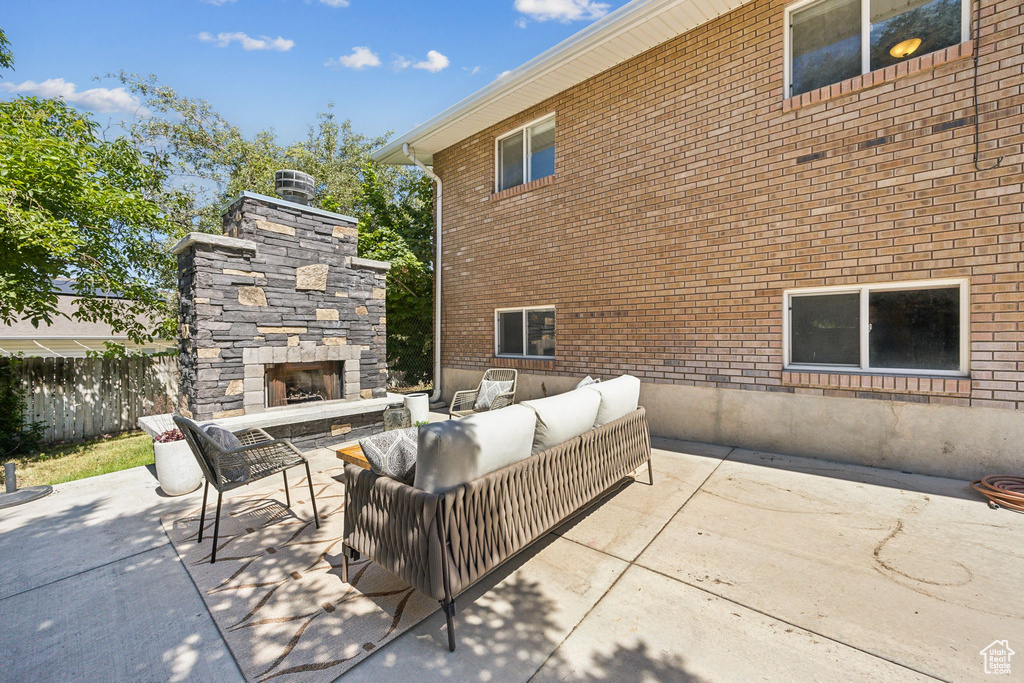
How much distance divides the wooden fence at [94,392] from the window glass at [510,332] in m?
5.90

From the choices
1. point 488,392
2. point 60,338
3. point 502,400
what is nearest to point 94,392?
point 488,392

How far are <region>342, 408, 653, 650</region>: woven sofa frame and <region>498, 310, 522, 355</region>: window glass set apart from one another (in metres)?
4.78

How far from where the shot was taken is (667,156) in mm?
5574

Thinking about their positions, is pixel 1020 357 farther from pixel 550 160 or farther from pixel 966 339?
pixel 550 160

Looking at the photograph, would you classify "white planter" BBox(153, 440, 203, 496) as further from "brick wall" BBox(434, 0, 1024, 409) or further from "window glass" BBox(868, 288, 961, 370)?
"window glass" BBox(868, 288, 961, 370)

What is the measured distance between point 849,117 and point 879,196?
960 mm

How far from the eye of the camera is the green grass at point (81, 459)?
14.9 feet

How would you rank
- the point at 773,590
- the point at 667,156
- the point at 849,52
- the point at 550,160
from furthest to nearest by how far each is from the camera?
the point at 550,160, the point at 667,156, the point at 849,52, the point at 773,590

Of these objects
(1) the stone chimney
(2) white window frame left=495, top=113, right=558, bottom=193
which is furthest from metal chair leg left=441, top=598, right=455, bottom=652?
(2) white window frame left=495, top=113, right=558, bottom=193

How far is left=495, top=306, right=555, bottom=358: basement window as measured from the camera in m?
7.07

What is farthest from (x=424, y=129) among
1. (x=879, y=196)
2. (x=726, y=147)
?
(x=879, y=196)

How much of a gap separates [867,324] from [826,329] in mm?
355

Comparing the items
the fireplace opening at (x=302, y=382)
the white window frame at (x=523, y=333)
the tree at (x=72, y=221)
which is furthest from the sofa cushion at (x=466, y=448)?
the tree at (x=72, y=221)

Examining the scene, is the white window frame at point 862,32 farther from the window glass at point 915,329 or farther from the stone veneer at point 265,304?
the stone veneer at point 265,304
